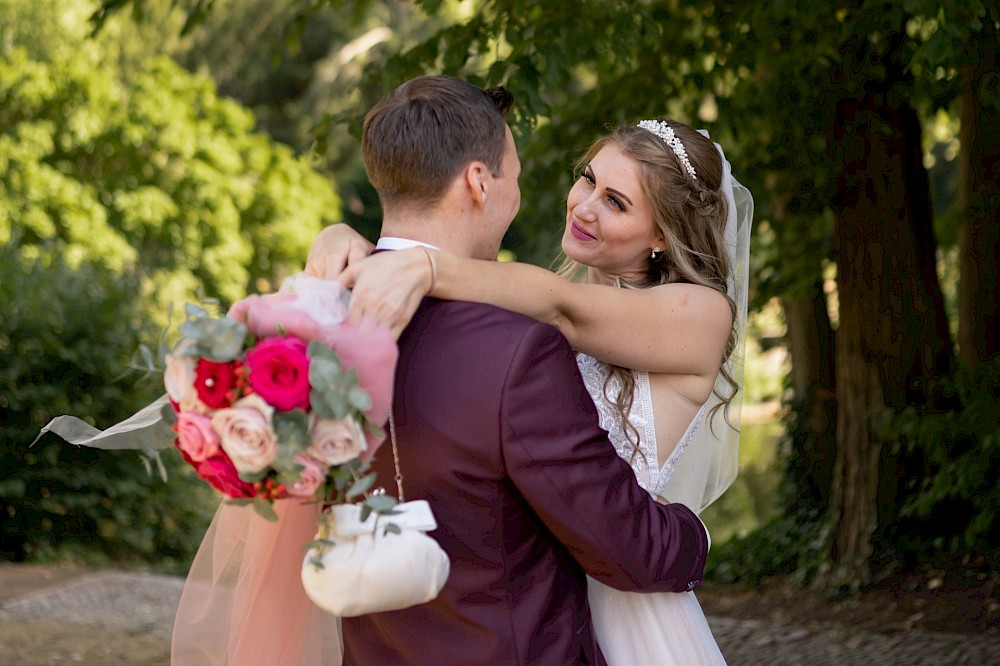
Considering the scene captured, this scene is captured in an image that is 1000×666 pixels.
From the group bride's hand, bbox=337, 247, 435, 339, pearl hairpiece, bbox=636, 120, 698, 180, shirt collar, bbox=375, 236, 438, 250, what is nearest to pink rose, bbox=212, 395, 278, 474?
bride's hand, bbox=337, 247, 435, 339

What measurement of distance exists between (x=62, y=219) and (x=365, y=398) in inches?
424

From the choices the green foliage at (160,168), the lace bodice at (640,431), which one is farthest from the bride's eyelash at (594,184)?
→ the green foliage at (160,168)

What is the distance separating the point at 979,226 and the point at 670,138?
11.3 feet

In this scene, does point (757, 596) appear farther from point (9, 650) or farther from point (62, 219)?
point (62, 219)

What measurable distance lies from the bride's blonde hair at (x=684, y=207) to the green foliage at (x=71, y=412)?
513cm

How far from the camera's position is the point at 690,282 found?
2600 mm

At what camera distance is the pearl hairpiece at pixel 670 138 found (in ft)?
8.79

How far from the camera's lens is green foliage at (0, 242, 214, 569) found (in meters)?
7.41

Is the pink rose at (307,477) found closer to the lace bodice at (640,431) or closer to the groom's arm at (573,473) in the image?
the groom's arm at (573,473)

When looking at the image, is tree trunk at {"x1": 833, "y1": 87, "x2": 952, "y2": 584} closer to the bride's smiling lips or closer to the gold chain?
the bride's smiling lips

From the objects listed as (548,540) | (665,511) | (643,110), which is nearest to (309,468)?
(548,540)

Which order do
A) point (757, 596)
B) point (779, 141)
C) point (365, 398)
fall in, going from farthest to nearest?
point (757, 596) < point (779, 141) < point (365, 398)

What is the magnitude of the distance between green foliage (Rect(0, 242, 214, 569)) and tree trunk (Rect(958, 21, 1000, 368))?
4820 mm

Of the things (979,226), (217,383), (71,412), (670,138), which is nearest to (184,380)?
(217,383)
